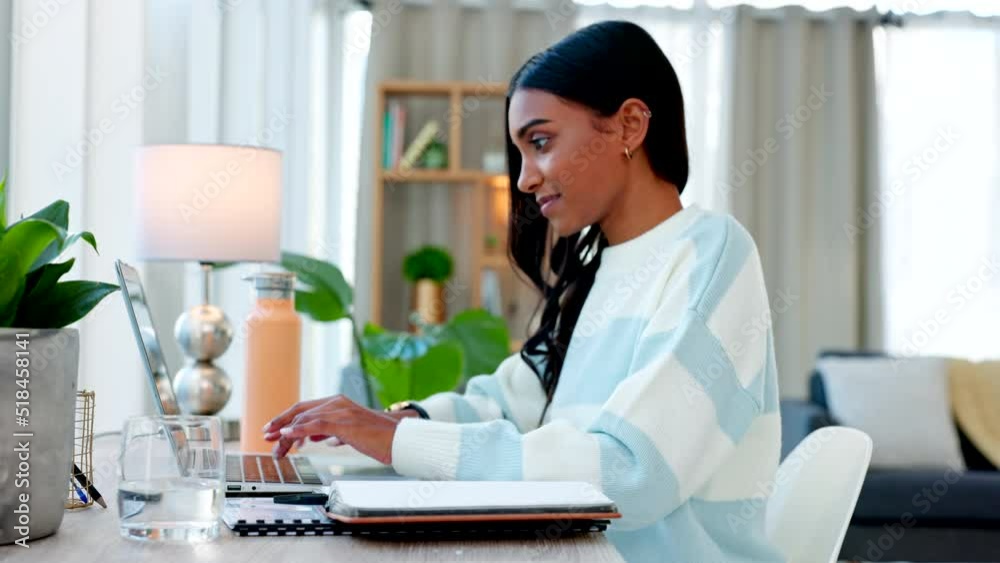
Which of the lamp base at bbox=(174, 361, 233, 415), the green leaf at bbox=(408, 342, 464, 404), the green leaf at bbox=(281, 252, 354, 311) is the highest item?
the green leaf at bbox=(281, 252, 354, 311)

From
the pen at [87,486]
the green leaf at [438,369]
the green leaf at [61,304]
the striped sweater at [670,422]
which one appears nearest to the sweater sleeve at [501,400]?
the striped sweater at [670,422]

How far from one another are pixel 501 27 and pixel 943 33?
6.70ft

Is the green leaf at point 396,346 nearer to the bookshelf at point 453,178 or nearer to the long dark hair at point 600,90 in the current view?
the long dark hair at point 600,90

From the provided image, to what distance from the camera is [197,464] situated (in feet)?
2.69

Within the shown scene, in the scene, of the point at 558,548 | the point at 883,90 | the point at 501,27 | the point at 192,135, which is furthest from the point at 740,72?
the point at 558,548

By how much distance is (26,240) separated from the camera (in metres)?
0.81

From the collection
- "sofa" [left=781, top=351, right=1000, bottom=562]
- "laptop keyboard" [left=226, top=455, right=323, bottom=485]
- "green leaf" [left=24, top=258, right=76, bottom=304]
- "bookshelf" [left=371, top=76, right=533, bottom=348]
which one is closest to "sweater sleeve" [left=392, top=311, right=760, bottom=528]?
"laptop keyboard" [left=226, top=455, right=323, bottom=485]

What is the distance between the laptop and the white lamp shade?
0.55 meters

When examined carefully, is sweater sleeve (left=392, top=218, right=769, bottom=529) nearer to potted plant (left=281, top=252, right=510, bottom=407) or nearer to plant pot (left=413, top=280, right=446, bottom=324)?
potted plant (left=281, top=252, right=510, bottom=407)

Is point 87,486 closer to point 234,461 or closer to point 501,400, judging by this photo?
point 234,461

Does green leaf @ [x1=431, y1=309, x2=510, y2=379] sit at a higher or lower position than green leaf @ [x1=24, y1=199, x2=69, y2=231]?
lower

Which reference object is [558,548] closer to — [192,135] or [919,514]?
[192,135]

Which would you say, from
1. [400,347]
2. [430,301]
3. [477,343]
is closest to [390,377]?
[400,347]

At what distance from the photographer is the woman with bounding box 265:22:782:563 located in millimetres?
1090
